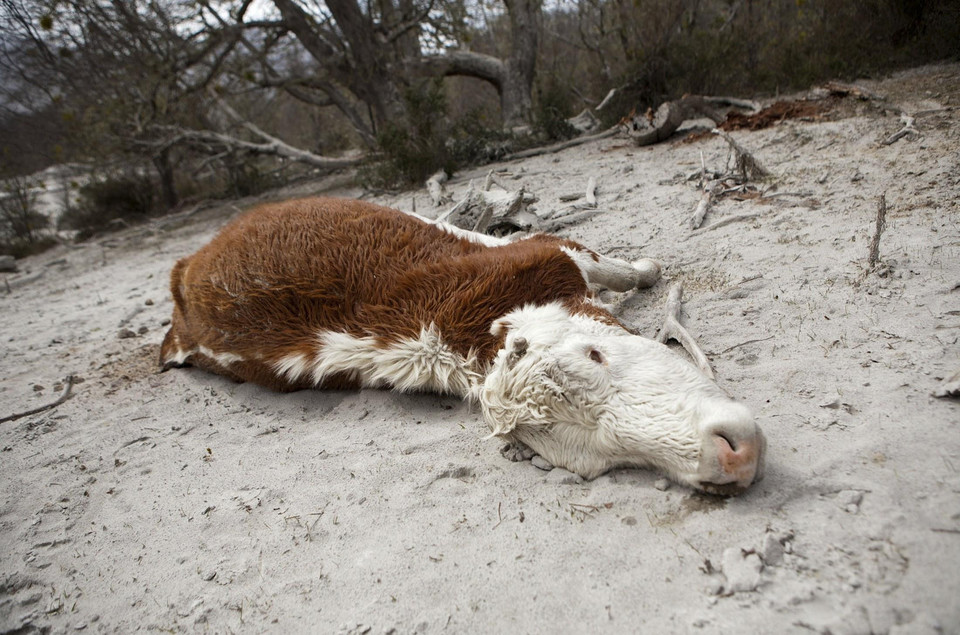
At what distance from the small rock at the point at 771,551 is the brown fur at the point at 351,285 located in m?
1.21

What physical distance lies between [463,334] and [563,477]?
2.80 feet

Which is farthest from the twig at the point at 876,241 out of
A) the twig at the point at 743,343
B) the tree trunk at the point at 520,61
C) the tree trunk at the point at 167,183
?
the tree trunk at the point at 167,183

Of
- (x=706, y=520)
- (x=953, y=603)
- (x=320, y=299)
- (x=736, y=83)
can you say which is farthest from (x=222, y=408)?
(x=736, y=83)

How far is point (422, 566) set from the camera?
1.83m

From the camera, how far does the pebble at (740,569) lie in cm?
146

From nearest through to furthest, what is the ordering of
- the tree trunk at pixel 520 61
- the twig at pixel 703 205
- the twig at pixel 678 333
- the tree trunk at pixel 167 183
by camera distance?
the twig at pixel 678 333 → the twig at pixel 703 205 → the tree trunk at pixel 520 61 → the tree trunk at pixel 167 183

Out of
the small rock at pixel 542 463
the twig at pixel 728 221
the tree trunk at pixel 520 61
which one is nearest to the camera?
the small rock at pixel 542 463

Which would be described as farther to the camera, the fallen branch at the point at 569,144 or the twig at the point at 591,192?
the fallen branch at the point at 569,144

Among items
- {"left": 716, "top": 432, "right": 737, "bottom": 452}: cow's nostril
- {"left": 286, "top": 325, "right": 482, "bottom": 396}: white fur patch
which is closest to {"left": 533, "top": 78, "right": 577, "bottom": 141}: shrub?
{"left": 286, "top": 325, "right": 482, "bottom": 396}: white fur patch

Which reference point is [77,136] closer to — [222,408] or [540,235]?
[222,408]

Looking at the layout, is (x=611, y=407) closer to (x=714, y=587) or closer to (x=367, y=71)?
(x=714, y=587)

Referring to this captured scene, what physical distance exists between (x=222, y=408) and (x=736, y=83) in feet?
28.7

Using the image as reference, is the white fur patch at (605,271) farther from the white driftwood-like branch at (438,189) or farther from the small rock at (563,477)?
the white driftwood-like branch at (438,189)

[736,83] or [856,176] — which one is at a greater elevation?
[736,83]
